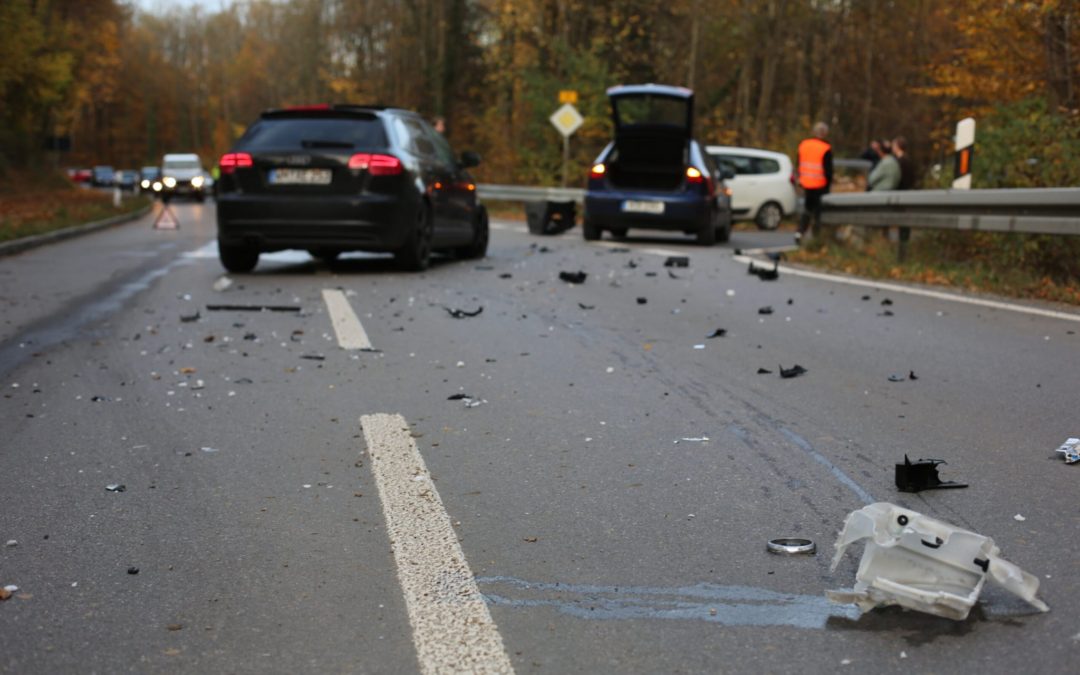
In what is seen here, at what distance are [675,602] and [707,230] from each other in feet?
53.8

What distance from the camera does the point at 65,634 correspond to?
10.7 feet

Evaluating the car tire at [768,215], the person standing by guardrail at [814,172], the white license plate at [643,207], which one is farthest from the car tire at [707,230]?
the car tire at [768,215]

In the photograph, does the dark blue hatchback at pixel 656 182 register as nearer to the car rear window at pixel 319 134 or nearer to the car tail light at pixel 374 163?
the car rear window at pixel 319 134

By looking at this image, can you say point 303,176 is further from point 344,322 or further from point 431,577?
point 431,577

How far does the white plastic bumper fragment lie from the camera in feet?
10.7

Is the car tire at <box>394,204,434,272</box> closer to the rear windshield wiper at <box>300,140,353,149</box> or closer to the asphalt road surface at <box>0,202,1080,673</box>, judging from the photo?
the rear windshield wiper at <box>300,140,353,149</box>

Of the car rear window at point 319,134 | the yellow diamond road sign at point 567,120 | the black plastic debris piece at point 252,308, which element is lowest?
the black plastic debris piece at point 252,308

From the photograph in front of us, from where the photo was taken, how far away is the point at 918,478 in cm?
470

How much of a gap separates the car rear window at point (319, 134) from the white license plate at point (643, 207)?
6494mm

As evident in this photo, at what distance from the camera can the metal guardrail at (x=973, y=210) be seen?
11.4m

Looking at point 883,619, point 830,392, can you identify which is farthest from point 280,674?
point 830,392

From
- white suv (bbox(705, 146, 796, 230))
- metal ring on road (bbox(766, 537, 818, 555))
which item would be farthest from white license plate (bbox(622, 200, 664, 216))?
metal ring on road (bbox(766, 537, 818, 555))

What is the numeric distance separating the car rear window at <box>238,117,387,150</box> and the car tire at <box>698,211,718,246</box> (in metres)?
6.90

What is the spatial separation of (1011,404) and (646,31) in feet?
132
